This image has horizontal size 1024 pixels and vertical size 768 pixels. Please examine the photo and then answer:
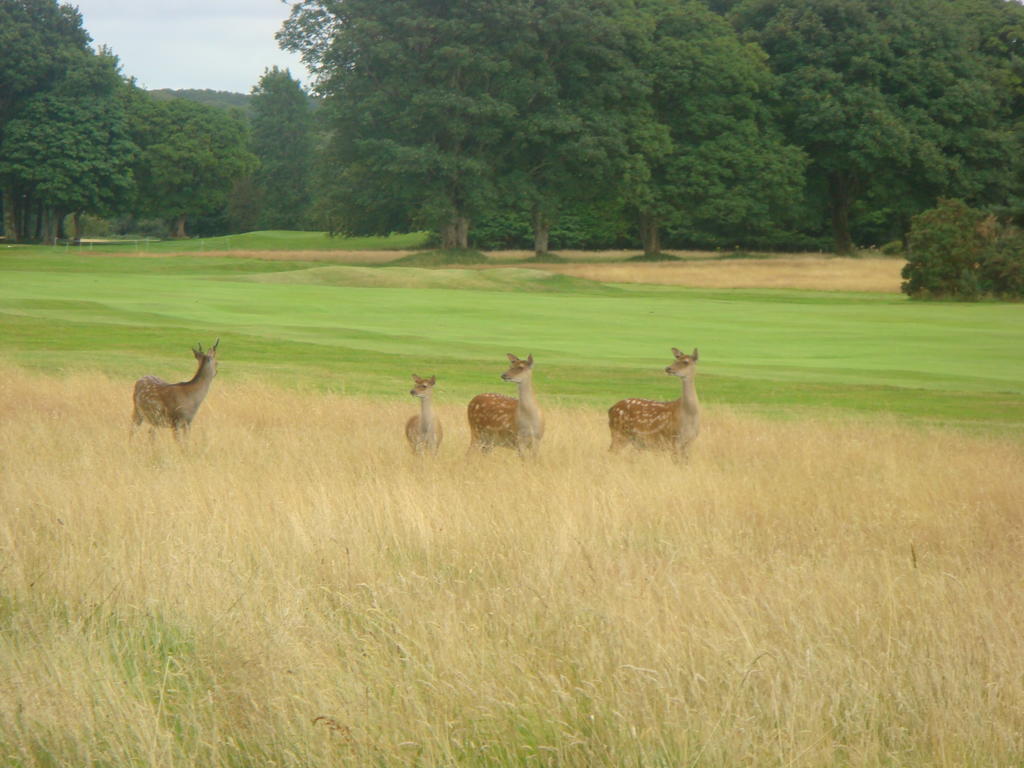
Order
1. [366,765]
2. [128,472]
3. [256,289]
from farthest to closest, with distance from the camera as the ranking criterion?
[256,289] → [128,472] → [366,765]

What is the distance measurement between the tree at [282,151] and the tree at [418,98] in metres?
44.1

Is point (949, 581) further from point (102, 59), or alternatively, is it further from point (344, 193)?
point (102, 59)

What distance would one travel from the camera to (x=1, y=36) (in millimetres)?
66000

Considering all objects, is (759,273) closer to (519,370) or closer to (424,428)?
(519,370)

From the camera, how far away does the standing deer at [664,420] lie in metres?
10.7

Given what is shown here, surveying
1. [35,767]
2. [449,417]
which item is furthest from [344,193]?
[35,767]

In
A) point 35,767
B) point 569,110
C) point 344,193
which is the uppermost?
point 569,110

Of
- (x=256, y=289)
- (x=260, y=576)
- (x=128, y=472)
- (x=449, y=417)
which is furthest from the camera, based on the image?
(x=256, y=289)

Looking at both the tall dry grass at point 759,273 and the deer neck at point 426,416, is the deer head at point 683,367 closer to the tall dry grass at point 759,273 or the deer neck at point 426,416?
the deer neck at point 426,416

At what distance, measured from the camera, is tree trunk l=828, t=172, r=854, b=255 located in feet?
221

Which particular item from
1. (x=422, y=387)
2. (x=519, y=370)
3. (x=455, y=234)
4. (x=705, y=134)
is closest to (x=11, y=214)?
(x=455, y=234)

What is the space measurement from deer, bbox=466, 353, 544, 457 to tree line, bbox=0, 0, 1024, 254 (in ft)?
144

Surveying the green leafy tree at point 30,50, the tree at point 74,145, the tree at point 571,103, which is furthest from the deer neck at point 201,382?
the green leafy tree at point 30,50

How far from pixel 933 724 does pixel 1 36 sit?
70.7 meters
